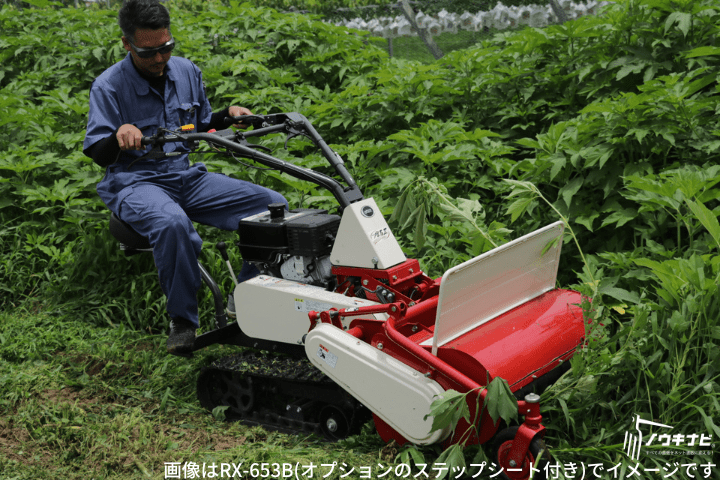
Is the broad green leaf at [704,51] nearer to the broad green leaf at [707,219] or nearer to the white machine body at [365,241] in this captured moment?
the broad green leaf at [707,219]

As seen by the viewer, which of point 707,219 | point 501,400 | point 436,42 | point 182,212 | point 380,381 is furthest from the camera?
point 436,42

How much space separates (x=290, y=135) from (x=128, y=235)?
108 cm

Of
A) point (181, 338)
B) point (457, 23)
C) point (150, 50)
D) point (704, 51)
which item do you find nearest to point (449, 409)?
point (181, 338)

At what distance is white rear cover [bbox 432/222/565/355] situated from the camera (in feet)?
9.08

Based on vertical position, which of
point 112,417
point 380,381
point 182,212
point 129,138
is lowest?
point 112,417

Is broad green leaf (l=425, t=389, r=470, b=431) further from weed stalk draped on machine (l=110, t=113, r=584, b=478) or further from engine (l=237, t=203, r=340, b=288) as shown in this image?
engine (l=237, t=203, r=340, b=288)

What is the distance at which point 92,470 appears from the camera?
320cm

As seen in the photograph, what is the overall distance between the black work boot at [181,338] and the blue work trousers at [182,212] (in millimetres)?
39

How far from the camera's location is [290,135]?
384cm

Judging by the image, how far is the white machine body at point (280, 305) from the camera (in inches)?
128

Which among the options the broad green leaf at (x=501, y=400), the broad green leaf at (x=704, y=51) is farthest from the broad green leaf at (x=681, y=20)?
the broad green leaf at (x=501, y=400)

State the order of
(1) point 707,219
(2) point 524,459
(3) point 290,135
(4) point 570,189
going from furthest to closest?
1. (4) point 570,189
2. (3) point 290,135
3. (1) point 707,219
4. (2) point 524,459

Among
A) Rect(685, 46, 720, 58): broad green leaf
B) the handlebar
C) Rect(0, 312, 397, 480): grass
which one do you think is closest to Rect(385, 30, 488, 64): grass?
Rect(685, 46, 720, 58): broad green leaf

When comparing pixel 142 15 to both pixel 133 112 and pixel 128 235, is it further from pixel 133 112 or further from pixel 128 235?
pixel 128 235
